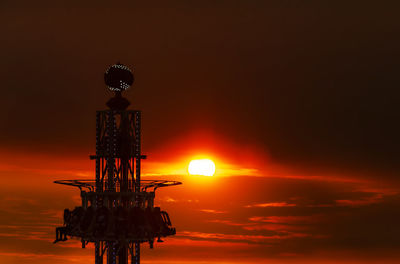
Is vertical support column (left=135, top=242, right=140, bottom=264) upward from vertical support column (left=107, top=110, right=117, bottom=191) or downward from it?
downward

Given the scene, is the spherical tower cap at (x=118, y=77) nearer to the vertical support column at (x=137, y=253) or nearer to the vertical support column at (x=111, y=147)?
the vertical support column at (x=111, y=147)

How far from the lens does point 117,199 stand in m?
160

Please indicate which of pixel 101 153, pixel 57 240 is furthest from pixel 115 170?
pixel 57 240

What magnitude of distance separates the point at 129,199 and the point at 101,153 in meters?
7.98

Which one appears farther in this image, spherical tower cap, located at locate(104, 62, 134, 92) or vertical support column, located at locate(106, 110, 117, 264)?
spherical tower cap, located at locate(104, 62, 134, 92)

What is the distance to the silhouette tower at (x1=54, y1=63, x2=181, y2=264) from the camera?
516ft

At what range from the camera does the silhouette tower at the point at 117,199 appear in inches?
6196

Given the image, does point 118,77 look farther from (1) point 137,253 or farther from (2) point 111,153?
(1) point 137,253

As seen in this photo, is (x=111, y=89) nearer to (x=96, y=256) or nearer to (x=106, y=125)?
(x=106, y=125)

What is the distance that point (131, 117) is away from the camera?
162 metres

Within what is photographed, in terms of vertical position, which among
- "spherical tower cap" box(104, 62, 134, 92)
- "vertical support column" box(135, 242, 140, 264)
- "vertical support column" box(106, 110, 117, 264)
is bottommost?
"vertical support column" box(135, 242, 140, 264)

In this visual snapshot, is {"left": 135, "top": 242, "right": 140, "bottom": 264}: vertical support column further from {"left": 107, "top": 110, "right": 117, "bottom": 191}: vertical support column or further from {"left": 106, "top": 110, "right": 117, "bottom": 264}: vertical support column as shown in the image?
{"left": 107, "top": 110, "right": 117, "bottom": 191}: vertical support column

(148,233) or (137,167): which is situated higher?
(137,167)

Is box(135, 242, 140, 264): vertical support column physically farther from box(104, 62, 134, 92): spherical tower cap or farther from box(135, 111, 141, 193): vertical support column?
box(104, 62, 134, 92): spherical tower cap
